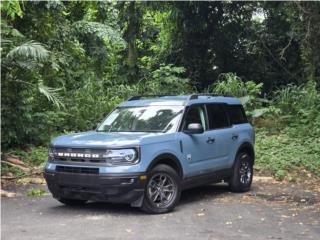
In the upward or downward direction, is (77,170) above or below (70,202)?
above

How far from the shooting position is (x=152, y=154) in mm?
8148

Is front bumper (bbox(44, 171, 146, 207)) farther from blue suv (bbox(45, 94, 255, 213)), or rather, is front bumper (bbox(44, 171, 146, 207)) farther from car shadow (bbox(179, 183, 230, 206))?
car shadow (bbox(179, 183, 230, 206))

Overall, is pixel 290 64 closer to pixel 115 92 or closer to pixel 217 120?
pixel 115 92

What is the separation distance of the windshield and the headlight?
0.96m

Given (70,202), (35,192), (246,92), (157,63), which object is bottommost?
(35,192)

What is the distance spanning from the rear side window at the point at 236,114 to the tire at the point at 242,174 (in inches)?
26.0

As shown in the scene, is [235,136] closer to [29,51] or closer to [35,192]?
[35,192]

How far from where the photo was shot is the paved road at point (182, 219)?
6.97 metres

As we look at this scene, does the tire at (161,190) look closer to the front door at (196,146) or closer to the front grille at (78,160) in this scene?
the front door at (196,146)

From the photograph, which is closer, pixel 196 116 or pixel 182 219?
pixel 182 219

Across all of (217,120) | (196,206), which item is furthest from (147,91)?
(196,206)

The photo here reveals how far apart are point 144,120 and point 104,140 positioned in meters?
A: 1.11

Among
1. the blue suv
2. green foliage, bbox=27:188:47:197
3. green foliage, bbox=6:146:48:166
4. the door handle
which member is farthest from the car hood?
green foliage, bbox=6:146:48:166

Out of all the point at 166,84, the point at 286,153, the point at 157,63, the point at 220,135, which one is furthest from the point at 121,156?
the point at 157,63
